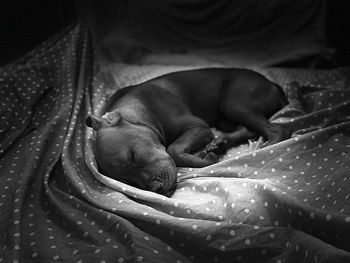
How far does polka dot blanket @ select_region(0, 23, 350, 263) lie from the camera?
58.5 inches

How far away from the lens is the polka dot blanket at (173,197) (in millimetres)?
1486

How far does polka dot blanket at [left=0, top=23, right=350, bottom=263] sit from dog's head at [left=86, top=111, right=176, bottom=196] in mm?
66

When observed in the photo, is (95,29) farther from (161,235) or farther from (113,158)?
(161,235)

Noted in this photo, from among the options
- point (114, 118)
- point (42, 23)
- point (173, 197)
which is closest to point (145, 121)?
point (114, 118)

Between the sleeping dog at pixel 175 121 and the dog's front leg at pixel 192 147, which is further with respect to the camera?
the dog's front leg at pixel 192 147

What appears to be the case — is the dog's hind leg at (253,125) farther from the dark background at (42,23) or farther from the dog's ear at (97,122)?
the dark background at (42,23)

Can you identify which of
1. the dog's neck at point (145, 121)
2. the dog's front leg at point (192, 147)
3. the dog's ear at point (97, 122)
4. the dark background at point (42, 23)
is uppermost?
the dark background at point (42, 23)

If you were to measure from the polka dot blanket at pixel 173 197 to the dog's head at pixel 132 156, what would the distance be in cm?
7

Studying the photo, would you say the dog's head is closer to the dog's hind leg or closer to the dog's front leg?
the dog's front leg

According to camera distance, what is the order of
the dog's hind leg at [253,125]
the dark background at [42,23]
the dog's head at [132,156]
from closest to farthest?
the dog's head at [132,156] < the dog's hind leg at [253,125] < the dark background at [42,23]

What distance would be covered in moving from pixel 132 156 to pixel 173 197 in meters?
0.24

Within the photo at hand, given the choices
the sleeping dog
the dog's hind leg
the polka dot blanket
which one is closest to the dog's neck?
the sleeping dog

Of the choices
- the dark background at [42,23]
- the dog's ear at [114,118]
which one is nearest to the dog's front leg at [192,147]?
the dog's ear at [114,118]

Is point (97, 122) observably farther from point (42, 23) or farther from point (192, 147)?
point (42, 23)
